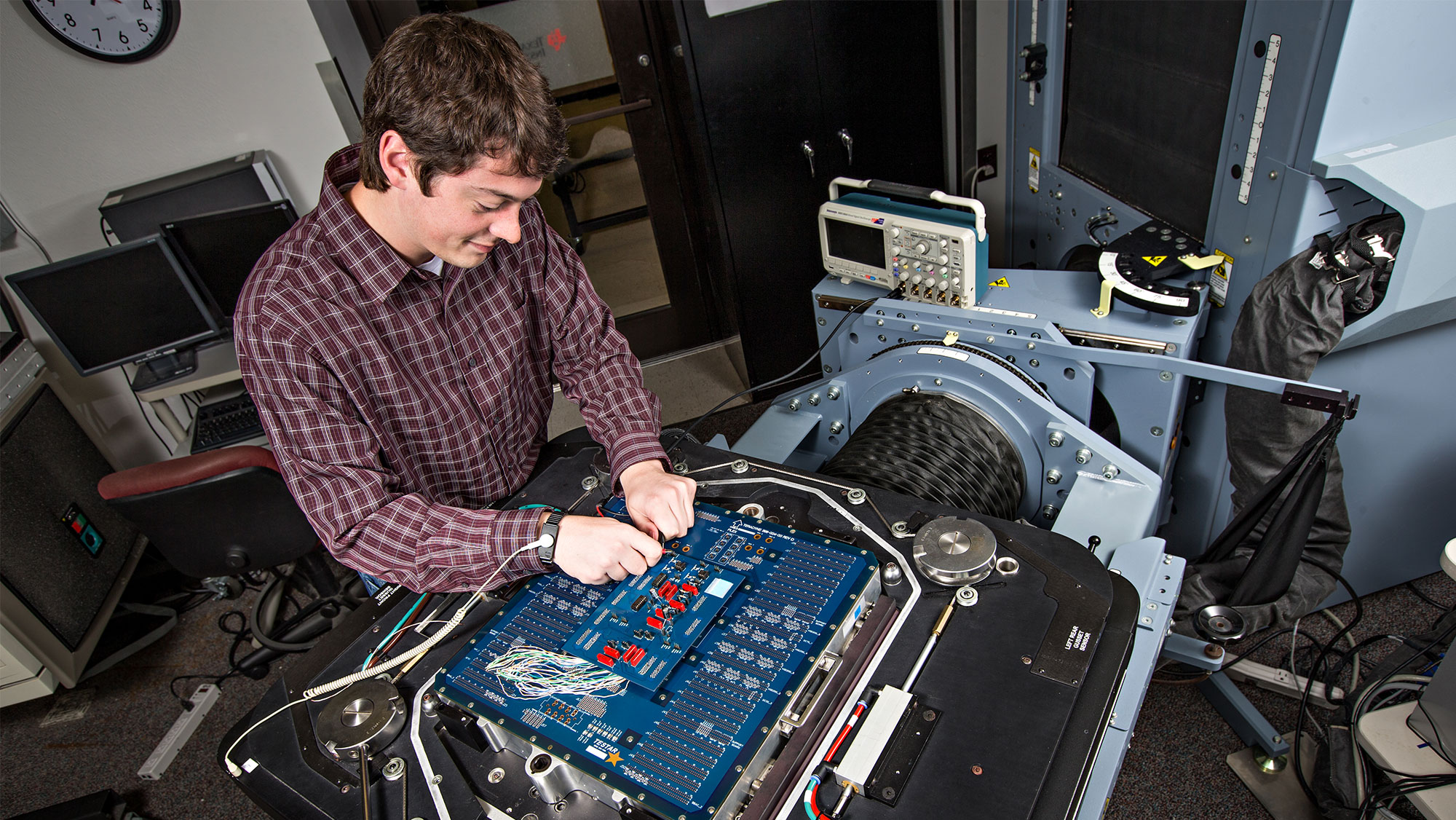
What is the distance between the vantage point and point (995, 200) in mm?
3432

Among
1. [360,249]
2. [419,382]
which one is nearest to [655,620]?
[419,382]

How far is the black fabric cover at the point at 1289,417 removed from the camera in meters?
1.62

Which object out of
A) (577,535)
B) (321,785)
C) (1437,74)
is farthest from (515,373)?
(1437,74)

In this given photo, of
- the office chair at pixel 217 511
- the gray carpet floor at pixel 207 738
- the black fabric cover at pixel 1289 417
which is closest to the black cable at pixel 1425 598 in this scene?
the gray carpet floor at pixel 207 738

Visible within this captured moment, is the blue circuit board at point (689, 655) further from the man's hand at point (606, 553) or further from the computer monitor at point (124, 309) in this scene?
the computer monitor at point (124, 309)

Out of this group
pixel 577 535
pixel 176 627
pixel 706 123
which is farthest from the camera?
pixel 176 627

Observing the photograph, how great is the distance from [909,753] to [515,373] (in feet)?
3.42

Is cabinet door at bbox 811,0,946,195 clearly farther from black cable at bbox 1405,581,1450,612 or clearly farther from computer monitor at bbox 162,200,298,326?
black cable at bbox 1405,581,1450,612

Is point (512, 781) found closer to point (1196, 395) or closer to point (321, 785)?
point (321, 785)

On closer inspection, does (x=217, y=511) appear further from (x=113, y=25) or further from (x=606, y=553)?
(x=113, y=25)

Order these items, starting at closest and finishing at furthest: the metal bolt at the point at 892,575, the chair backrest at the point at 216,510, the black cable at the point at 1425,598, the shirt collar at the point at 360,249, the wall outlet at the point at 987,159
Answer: the metal bolt at the point at 892,575 → the shirt collar at the point at 360,249 → the chair backrest at the point at 216,510 → the black cable at the point at 1425,598 → the wall outlet at the point at 987,159

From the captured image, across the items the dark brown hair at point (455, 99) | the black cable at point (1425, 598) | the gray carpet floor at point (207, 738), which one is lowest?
the black cable at point (1425, 598)

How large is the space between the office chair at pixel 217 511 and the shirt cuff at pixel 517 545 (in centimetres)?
127

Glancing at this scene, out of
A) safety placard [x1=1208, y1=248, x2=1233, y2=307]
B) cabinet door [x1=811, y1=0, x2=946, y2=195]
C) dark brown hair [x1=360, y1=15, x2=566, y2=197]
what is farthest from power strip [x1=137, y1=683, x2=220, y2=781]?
safety placard [x1=1208, y1=248, x2=1233, y2=307]
